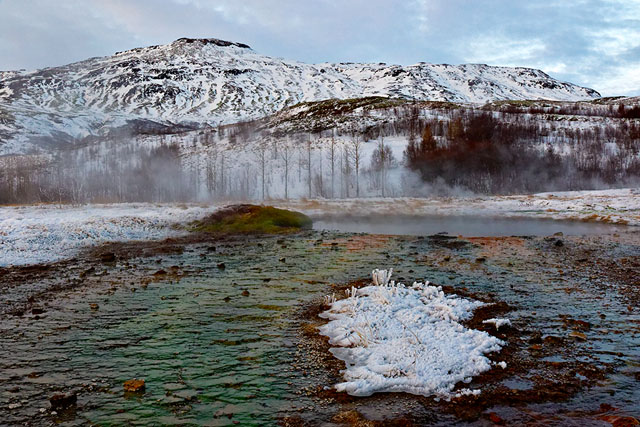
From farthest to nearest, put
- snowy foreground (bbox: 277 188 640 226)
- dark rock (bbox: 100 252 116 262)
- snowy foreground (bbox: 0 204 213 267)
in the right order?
snowy foreground (bbox: 277 188 640 226) → snowy foreground (bbox: 0 204 213 267) → dark rock (bbox: 100 252 116 262)

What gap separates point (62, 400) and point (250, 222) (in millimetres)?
28802

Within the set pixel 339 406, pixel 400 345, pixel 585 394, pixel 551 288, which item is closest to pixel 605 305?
pixel 551 288

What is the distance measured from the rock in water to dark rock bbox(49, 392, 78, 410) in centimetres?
74

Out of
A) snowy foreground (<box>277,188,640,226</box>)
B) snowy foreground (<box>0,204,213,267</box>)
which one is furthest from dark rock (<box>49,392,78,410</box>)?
snowy foreground (<box>277,188,640,226</box>)

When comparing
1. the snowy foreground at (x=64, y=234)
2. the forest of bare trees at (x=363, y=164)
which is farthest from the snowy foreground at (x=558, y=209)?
the forest of bare trees at (x=363, y=164)

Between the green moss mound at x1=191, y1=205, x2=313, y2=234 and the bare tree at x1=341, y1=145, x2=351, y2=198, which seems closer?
the green moss mound at x1=191, y1=205, x2=313, y2=234

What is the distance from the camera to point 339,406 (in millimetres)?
6609

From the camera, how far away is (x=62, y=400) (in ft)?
21.6

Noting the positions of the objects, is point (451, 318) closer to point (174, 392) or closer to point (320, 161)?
point (174, 392)

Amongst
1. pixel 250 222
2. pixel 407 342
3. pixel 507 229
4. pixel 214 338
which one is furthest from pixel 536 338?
pixel 250 222

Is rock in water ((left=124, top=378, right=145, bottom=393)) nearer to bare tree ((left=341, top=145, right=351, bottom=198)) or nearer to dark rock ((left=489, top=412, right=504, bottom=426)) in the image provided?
dark rock ((left=489, top=412, right=504, bottom=426))

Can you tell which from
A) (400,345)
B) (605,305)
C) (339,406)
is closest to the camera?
(339,406)

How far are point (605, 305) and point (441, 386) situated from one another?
7496mm

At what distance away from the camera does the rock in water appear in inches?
280
